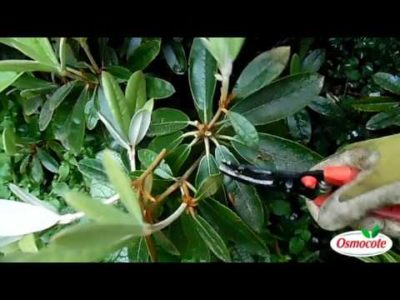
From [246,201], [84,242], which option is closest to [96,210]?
[84,242]

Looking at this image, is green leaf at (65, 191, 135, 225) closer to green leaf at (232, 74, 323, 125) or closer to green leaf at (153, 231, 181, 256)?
green leaf at (153, 231, 181, 256)

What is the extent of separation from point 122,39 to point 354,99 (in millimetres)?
346

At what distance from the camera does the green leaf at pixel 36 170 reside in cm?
102

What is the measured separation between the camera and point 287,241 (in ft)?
3.30

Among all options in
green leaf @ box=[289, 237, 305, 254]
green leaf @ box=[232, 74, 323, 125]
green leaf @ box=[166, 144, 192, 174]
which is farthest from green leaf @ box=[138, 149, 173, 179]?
green leaf @ box=[289, 237, 305, 254]

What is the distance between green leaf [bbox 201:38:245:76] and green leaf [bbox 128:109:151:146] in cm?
12

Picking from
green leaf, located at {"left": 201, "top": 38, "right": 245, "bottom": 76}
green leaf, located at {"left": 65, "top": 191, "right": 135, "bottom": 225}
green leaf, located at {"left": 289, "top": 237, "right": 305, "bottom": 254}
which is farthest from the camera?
green leaf, located at {"left": 289, "top": 237, "right": 305, "bottom": 254}

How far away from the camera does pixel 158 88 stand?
3.05ft

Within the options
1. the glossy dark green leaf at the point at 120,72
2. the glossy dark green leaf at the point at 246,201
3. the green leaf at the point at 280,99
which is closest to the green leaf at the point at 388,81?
the green leaf at the point at 280,99

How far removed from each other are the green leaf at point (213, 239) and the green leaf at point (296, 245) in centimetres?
15

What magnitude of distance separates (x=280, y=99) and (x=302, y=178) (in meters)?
0.11

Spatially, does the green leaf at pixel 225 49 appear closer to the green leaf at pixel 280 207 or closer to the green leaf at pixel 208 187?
the green leaf at pixel 208 187

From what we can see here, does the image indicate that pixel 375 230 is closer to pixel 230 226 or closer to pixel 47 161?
pixel 230 226

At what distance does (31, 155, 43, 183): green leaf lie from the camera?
1.02m
